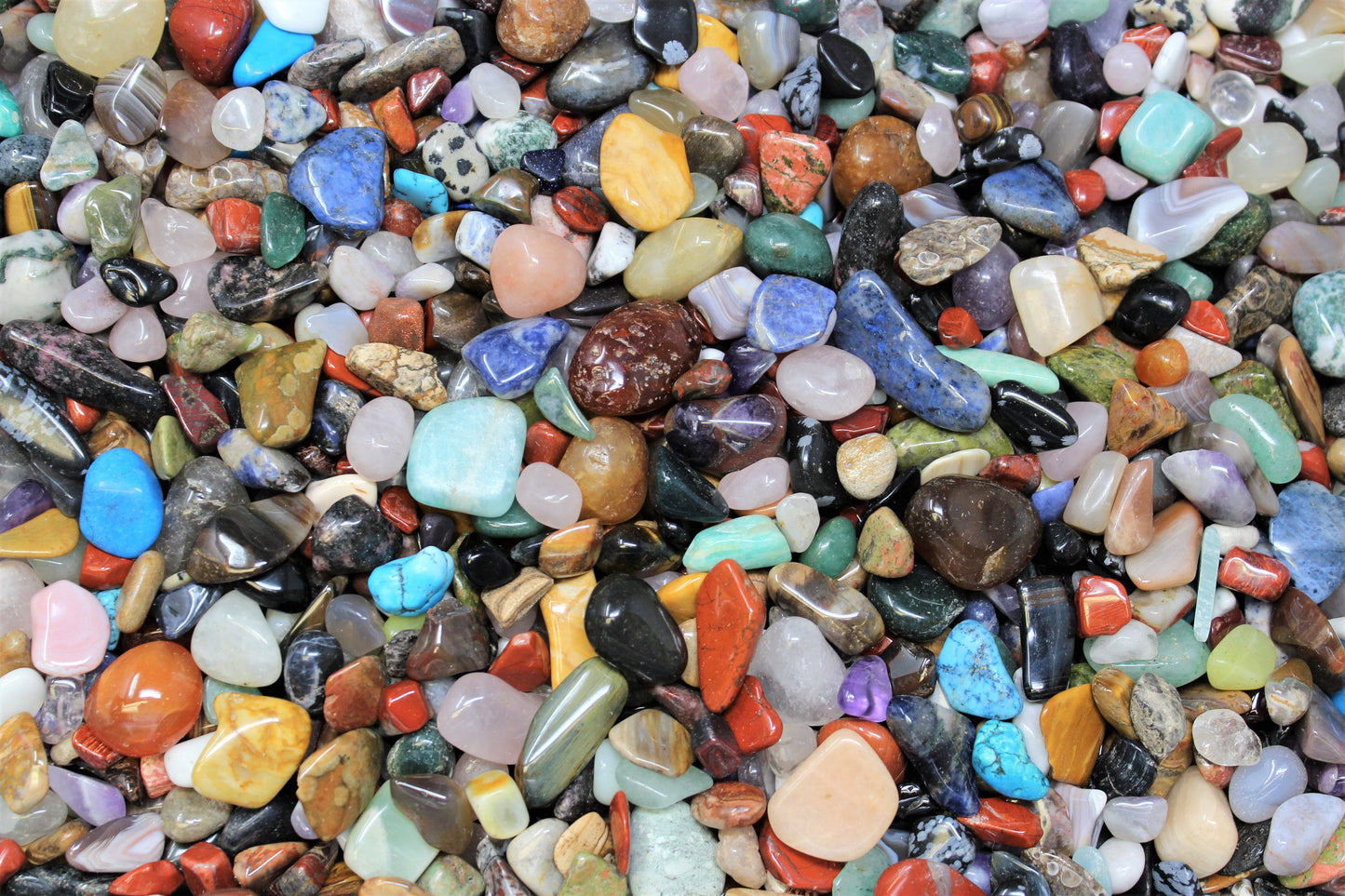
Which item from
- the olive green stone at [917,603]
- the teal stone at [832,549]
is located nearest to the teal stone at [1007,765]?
the olive green stone at [917,603]

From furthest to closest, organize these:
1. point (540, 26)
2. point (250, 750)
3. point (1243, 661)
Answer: point (540, 26), point (1243, 661), point (250, 750)

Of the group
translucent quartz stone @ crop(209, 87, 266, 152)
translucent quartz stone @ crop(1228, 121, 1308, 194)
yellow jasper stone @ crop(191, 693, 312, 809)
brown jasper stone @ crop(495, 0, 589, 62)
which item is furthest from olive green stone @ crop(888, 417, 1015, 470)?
translucent quartz stone @ crop(209, 87, 266, 152)

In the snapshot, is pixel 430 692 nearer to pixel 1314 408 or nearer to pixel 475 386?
pixel 475 386

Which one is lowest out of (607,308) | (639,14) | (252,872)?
(252,872)

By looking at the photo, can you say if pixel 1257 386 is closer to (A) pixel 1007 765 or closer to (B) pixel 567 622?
(A) pixel 1007 765

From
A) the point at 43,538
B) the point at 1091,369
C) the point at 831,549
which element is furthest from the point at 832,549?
the point at 43,538

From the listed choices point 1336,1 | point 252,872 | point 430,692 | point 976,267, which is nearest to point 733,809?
point 430,692
